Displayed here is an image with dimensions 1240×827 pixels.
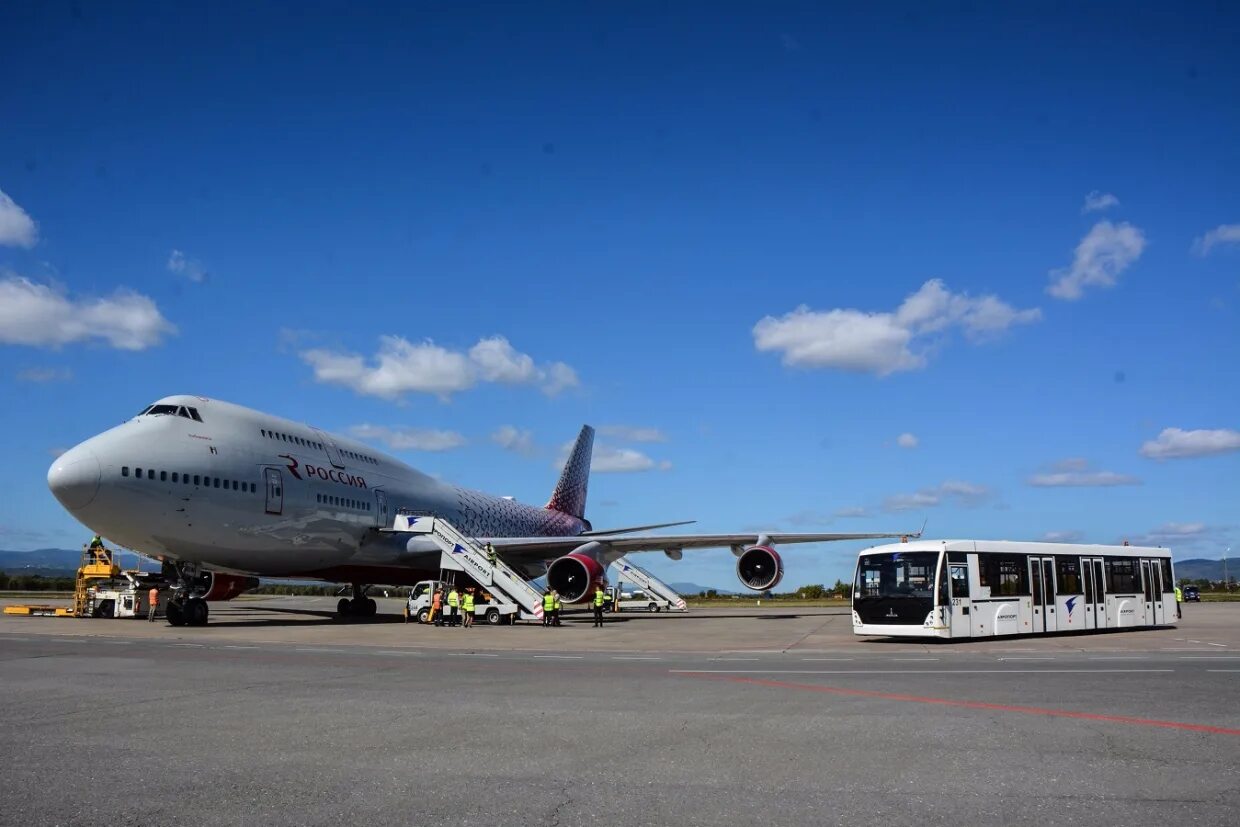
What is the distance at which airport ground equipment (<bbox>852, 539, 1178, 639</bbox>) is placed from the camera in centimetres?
2258

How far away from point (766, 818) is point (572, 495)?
51.8 meters

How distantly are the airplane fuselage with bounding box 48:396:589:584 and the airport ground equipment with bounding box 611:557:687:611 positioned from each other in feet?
47.9

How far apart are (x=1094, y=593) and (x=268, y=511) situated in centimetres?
2328

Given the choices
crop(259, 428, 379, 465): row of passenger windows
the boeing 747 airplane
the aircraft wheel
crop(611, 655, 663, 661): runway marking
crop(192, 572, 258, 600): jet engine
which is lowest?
crop(611, 655, 663, 661): runway marking

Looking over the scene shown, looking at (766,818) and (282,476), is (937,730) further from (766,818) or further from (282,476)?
(282,476)

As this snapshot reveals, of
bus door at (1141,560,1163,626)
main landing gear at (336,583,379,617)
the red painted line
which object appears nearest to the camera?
the red painted line

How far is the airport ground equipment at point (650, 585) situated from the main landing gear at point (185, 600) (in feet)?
78.7

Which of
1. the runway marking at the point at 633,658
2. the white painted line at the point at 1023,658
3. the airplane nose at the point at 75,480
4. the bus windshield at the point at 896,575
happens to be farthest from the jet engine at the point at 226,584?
the white painted line at the point at 1023,658

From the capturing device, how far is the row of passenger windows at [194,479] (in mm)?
24797

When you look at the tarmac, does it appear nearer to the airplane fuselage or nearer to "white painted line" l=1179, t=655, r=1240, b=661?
"white painted line" l=1179, t=655, r=1240, b=661

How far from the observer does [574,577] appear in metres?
32.6

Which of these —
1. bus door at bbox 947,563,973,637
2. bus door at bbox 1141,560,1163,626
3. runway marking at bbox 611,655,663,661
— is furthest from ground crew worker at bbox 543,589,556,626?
bus door at bbox 1141,560,1163,626

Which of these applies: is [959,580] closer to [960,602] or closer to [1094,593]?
[960,602]

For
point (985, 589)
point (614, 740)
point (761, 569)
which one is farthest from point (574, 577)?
point (614, 740)
